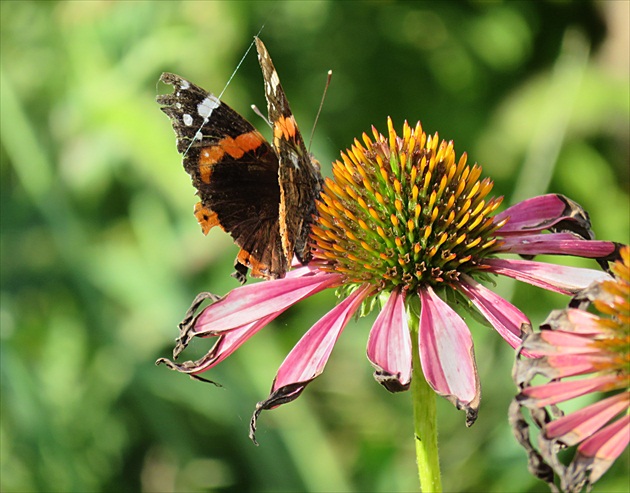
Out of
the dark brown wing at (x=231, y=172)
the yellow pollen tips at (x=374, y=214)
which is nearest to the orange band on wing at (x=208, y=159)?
the dark brown wing at (x=231, y=172)

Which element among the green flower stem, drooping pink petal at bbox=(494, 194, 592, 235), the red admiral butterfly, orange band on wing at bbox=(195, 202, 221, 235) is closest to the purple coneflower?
the green flower stem

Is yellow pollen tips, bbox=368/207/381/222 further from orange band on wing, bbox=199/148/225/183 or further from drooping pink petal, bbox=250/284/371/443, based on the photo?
orange band on wing, bbox=199/148/225/183

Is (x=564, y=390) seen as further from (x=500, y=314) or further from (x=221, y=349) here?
(x=221, y=349)

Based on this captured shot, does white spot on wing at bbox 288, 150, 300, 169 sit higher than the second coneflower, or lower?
higher

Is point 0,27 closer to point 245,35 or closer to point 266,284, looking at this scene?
point 245,35

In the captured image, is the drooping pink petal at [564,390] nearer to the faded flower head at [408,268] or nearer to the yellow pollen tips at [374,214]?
the faded flower head at [408,268]
